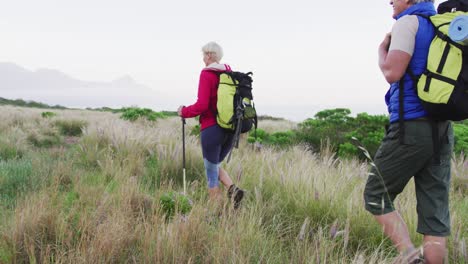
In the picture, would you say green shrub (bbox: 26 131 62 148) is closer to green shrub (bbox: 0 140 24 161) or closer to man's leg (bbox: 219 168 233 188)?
green shrub (bbox: 0 140 24 161)

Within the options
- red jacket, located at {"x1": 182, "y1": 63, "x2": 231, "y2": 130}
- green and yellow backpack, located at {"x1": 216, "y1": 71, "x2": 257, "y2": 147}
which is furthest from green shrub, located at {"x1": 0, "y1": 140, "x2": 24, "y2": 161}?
green and yellow backpack, located at {"x1": 216, "y1": 71, "x2": 257, "y2": 147}

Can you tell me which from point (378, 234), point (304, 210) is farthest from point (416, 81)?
point (304, 210)

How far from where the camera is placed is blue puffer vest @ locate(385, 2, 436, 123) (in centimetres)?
221

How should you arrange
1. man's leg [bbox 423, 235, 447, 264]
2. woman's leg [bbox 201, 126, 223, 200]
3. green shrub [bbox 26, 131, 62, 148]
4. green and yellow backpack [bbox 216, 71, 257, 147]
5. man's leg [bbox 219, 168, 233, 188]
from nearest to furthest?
1. man's leg [bbox 423, 235, 447, 264]
2. green and yellow backpack [bbox 216, 71, 257, 147]
3. woman's leg [bbox 201, 126, 223, 200]
4. man's leg [bbox 219, 168, 233, 188]
5. green shrub [bbox 26, 131, 62, 148]

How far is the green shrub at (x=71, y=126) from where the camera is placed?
11.4 metres

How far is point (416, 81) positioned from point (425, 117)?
0.84 ft

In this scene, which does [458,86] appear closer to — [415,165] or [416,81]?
[416,81]

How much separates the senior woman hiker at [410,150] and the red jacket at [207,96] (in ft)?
6.40

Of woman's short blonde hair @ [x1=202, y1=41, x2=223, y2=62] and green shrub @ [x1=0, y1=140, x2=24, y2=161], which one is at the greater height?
woman's short blonde hair @ [x1=202, y1=41, x2=223, y2=62]

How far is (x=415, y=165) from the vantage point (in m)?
2.31

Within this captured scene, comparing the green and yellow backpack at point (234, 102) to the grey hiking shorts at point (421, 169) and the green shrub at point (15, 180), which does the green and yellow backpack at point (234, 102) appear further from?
the green shrub at point (15, 180)

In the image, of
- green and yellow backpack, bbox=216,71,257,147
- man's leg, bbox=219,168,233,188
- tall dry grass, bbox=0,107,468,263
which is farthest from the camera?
man's leg, bbox=219,168,233,188

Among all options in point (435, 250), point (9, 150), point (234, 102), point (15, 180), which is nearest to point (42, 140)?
point (9, 150)

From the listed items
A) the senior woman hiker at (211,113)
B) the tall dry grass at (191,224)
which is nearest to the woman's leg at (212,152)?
the senior woman hiker at (211,113)
